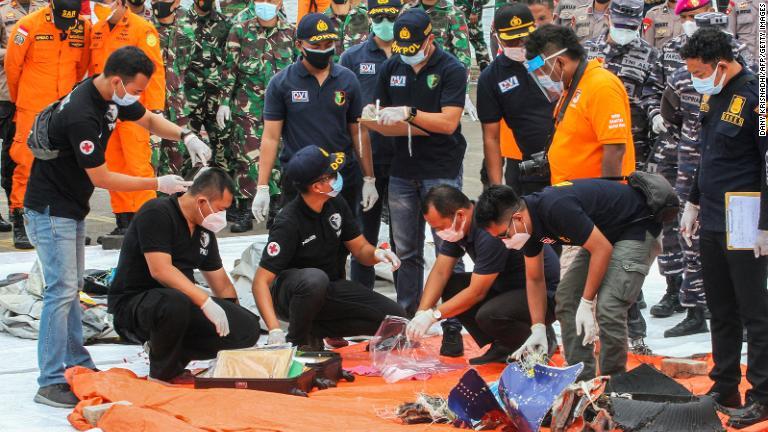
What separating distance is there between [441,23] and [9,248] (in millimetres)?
3644

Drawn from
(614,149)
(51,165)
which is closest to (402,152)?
(614,149)

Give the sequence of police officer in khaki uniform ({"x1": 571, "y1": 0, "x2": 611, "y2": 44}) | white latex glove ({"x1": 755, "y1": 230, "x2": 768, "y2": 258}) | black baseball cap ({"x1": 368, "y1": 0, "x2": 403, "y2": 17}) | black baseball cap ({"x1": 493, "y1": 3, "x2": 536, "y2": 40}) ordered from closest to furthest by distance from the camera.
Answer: white latex glove ({"x1": 755, "y1": 230, "x2": 768, "y2": 258}) → black baseball cap ({"x1": 493, "y1": 3, "x2": 536, "y2": 40}) → black baseball cap ({"x1": 368, "y1": 0, "x2": 403, "y2": 17}) → police officer in khaki uniform ({"x1": 571, "y1": 0, "x2": 611, "y2": 44})

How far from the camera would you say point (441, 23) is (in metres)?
9.01

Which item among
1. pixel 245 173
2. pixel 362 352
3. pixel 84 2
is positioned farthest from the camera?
pixel 245 173

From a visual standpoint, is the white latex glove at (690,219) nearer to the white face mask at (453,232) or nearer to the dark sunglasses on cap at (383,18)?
the white face mask at (453,232)

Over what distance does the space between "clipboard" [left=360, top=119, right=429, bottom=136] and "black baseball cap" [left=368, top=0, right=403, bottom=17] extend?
1155mm

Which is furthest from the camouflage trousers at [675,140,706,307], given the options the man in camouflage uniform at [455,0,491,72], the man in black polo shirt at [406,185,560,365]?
the man in camouflage uniform at [455,0,491,72]

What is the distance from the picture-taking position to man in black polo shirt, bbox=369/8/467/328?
6637 mm

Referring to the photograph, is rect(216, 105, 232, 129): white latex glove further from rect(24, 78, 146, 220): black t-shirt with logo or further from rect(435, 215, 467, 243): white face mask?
rect(435, 215, 467, 243): white face mask

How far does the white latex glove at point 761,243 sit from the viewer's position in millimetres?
4770

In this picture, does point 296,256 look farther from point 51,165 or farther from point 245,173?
point 245,173

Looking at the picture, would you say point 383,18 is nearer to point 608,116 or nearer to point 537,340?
point 608,116

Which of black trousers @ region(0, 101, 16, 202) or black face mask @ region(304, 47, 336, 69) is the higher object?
black face mask @ region(304, 47, 336, 69)

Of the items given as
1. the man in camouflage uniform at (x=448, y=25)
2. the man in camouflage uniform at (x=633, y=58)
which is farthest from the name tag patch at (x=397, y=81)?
the man in camouflage uniform at (x=448, y=25)
